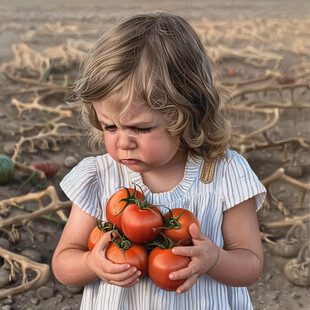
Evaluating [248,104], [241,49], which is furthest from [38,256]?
[241,49]

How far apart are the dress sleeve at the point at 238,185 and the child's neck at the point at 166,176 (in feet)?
0.57

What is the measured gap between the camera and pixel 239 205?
2.12 metres

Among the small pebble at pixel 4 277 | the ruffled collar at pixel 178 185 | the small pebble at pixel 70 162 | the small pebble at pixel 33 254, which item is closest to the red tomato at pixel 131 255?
the ruffled collar at pixel 178 185

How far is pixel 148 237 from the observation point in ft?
5.92

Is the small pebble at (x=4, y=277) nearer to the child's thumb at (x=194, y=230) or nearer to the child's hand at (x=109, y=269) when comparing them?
the child's hand at (x=109, y=269)

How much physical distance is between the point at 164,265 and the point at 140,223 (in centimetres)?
15

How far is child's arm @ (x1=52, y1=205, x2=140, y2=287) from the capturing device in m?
1.84

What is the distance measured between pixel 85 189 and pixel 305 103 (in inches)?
162

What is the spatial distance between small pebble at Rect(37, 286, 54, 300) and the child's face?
1.55 meters

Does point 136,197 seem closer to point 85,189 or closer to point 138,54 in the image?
point 85,189

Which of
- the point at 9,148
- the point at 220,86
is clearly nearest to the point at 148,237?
the point at 9,148

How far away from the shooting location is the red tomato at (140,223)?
1765 millimetres

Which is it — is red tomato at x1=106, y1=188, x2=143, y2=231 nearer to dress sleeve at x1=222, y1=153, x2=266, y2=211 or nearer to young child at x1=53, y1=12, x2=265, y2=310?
young child at x1=53, y1=12, x2=265, y2=310

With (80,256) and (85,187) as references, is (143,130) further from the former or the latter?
(80,256)
